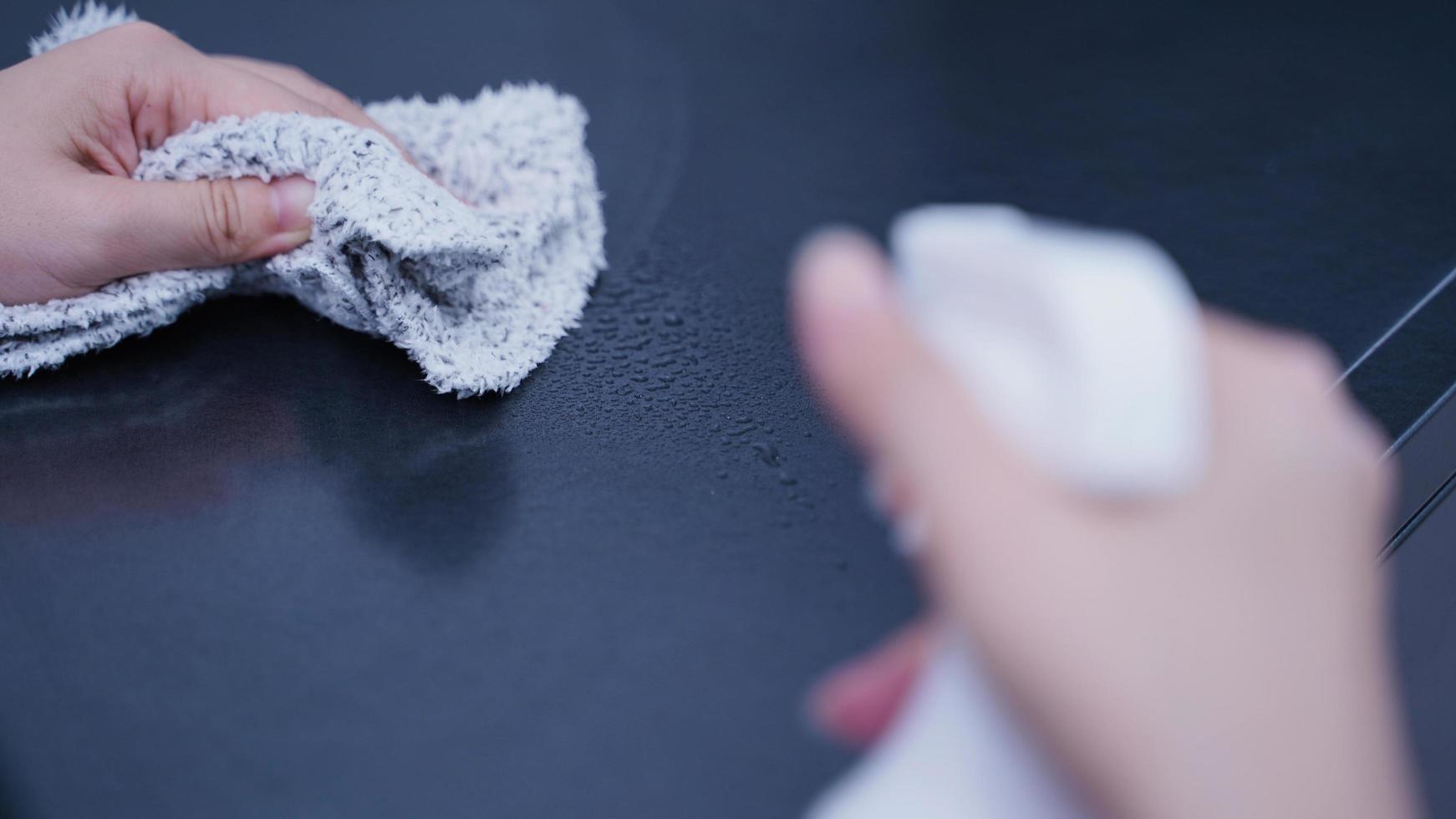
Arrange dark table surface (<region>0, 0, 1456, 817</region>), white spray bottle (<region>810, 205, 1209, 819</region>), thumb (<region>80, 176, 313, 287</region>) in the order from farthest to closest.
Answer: thumb (<region>80, 176, 313, 287</region>)
dark table surface (<region>0, 0, 1456, 817</region>)
white spray bottle (<region>810, 205, 1209, 819</region>)

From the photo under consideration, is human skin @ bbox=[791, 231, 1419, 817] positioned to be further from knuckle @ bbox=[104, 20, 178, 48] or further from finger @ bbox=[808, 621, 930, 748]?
knuckle @ bbox=[104, 20, 178, 48]

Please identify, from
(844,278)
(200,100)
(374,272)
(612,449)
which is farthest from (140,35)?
(844,278)

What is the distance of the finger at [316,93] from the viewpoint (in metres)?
0.52

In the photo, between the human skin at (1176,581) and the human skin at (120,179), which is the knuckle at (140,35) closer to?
the human skin at (120,179)

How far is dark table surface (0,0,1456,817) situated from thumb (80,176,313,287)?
0.14 ft

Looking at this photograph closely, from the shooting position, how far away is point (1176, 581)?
177 millimetres

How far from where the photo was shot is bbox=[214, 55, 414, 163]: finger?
52cm

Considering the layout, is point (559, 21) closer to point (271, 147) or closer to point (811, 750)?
point (271, 147)

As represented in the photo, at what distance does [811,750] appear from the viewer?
0.32 m

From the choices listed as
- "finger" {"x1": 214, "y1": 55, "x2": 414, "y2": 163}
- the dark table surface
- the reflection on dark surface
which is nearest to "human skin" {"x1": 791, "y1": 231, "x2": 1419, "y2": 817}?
the dark table surface

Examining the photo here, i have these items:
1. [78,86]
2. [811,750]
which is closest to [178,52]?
[78,86]

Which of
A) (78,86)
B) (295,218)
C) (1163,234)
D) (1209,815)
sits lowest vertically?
(1209,815)

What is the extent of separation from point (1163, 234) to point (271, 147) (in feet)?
1.43

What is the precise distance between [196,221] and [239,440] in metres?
0.09
